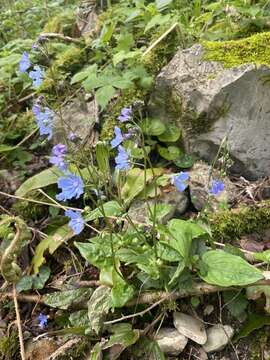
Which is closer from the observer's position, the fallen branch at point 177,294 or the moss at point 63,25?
the fallen branch at point 177,294

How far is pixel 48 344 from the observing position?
6.64ft

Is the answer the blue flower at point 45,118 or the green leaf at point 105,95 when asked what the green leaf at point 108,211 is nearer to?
the blue flower at point 45,118

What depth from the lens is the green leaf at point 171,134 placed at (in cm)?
266

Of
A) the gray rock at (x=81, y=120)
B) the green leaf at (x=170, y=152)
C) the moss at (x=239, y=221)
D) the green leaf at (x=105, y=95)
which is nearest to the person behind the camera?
the moss at (x=239, y=221)

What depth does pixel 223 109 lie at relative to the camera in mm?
2572

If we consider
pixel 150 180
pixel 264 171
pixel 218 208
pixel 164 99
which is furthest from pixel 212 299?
pixel 164 99

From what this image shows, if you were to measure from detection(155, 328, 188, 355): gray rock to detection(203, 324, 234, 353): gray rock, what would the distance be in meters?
0.09

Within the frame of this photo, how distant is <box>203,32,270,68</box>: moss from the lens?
8.42 feet

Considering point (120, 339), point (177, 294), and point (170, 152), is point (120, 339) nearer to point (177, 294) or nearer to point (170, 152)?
point (177, 294)

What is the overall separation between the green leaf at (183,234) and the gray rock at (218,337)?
34cm

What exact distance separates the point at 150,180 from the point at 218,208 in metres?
0.37

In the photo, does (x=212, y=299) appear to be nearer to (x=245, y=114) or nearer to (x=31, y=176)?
(x=245, y=114)

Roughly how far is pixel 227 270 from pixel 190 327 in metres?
0.31

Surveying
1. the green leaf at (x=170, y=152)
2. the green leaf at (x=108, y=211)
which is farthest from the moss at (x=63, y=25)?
the green leaf at (x=108, y=211)
